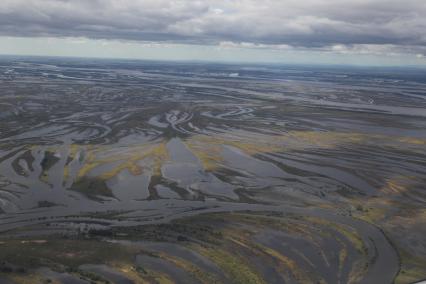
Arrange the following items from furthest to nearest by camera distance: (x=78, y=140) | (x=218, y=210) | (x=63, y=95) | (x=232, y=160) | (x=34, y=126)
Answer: (x=63, y=95) < (x=34, y=126) < (x=78, y=140) < (x=232, y=160) < (x=218, y=210)

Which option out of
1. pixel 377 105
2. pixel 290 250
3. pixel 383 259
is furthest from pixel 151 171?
pixel 377 105

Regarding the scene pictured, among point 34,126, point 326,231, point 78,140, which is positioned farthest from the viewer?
point 34,126

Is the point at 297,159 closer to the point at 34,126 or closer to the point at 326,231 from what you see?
the point at 326,231

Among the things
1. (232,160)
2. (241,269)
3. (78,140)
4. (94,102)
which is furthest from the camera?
(94,102)

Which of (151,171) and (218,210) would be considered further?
(151,171)

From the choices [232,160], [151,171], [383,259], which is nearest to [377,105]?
[232,160]

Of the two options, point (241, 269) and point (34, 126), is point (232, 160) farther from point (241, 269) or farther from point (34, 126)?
point (34, 126)
